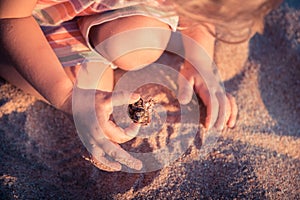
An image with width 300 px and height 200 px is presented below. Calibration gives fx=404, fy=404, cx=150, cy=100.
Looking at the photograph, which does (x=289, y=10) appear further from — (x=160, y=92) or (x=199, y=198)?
(x=199, y=198)

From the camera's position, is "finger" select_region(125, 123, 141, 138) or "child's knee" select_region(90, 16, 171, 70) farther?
"child's knee" select_region(90, 16, 171, 70)

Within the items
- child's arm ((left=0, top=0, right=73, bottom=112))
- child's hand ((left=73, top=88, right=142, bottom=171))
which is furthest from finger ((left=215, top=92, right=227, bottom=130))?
child's arm ((left=0, top=0, right=73, bottom=112))

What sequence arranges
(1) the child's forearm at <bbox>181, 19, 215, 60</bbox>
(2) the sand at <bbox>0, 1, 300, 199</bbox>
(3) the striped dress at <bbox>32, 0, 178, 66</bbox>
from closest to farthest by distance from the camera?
1. (2) the sand at <bbox>0, 1, 300, 199</bbox>
2. (3) the striped dress at <bbox>32, 0, 178, 66</bbox>
3. (1) the child's forearm at <bbox>181, 19, 215, 60</bbox>

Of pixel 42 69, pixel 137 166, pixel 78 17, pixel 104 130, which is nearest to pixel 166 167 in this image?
pixel 137 166

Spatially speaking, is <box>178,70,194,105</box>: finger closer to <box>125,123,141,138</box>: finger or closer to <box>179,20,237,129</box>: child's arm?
<box>179,20,237,129</box>: child's arm

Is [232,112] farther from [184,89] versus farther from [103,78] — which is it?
[103,78]
